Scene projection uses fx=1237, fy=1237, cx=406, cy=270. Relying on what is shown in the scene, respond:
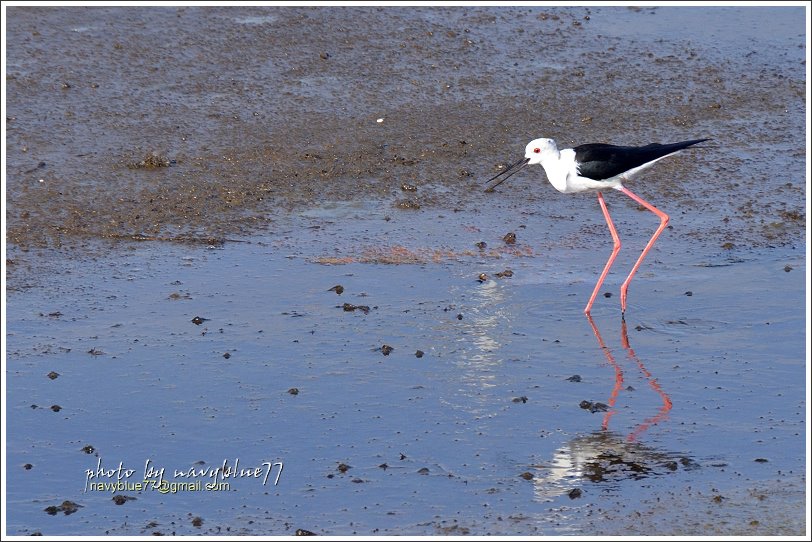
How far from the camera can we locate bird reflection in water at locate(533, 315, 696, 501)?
5.40 m

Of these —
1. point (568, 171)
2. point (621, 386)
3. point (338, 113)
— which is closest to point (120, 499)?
point (621, 386)

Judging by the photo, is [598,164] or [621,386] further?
[598,164]

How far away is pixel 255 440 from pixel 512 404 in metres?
1.31

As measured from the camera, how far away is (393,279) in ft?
25.9

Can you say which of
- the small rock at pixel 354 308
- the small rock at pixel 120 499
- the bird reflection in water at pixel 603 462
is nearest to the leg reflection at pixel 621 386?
the bird reflection in water at pixel 603 462

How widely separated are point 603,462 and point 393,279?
261 centimetres

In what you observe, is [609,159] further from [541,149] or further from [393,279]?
[393,279]

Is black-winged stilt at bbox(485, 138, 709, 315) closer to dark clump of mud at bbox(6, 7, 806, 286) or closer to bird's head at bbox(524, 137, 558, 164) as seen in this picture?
bird's head at bbox(524, 137, 558, 164)

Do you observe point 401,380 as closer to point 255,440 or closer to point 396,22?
point 255,440

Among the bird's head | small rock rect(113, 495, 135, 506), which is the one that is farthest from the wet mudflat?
the bird's head

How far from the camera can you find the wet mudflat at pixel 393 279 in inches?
213

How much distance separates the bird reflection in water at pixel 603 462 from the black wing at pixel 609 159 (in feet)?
7.24

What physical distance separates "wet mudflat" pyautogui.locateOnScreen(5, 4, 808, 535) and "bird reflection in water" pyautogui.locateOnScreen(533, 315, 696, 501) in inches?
0.8

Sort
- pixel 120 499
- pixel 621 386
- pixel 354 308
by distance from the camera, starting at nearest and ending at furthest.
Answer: pixel 120 499 < pixel 621 386 < pixel 354 308
